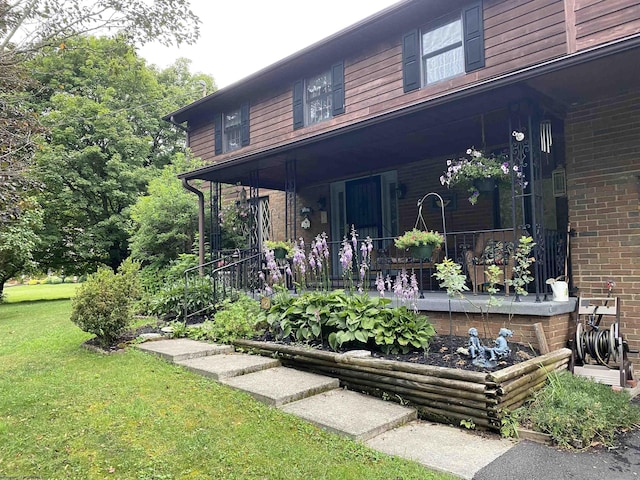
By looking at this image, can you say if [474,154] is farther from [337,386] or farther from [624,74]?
[337,386]

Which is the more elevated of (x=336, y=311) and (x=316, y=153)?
(x=316, y=153)

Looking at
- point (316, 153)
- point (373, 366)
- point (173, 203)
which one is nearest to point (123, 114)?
point (173, 203)

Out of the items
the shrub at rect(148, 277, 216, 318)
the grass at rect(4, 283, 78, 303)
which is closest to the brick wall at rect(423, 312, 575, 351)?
the shrub at rect(148, 277, 216, 318)

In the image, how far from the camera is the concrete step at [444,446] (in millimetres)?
2930

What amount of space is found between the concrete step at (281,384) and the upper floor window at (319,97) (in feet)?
22.6

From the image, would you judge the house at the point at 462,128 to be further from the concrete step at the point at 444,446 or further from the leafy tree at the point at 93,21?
the leafy tree at the point at 93,21

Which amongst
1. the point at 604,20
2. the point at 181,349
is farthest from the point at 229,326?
the point at 604,20

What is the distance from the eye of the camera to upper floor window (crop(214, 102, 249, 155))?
1248 cm

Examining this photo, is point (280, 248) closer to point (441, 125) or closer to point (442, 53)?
point (441, 125)

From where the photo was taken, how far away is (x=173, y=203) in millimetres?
11289

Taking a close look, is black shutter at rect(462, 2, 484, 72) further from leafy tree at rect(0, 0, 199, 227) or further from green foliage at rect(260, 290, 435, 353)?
green foliage at rect(260, 290, 435, 353)

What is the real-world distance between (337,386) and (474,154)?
3.49 metres

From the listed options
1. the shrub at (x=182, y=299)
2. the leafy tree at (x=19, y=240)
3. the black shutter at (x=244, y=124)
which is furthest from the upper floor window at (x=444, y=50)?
the leafy tree at (x=19, y=240)

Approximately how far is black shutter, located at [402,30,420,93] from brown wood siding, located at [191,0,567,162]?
6.0 inches
